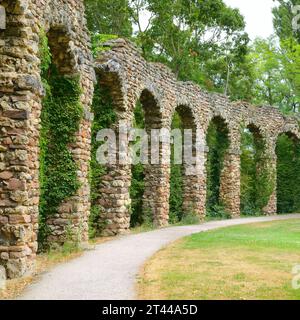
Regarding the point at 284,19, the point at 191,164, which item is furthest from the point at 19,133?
the point at 284,19

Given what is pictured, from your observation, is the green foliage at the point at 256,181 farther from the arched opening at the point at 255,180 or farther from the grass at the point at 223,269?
the grass at the point at 223,269

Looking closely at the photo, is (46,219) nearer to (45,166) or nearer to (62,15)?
(45,166)

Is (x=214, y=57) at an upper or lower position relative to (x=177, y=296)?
upper

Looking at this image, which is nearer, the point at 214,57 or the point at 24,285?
the point at 24,285

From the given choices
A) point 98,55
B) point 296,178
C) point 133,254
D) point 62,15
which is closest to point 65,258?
point 133,254

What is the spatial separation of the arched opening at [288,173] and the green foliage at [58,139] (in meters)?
20.2

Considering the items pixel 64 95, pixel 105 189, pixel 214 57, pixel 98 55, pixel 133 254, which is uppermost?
pixel 214 57

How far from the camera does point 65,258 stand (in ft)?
35.1

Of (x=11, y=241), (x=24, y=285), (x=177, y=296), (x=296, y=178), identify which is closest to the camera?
(x=177, y=296)

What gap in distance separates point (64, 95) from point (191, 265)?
15.8 feet

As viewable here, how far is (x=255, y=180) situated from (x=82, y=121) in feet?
55.4

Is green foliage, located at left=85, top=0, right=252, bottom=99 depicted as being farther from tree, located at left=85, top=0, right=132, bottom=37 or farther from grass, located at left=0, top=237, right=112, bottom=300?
grass, located at left=0, top=237, right=112, bottom=300

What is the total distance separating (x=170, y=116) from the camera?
19.7m

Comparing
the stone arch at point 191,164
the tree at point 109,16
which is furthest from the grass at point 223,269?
the tree at point 109,16
